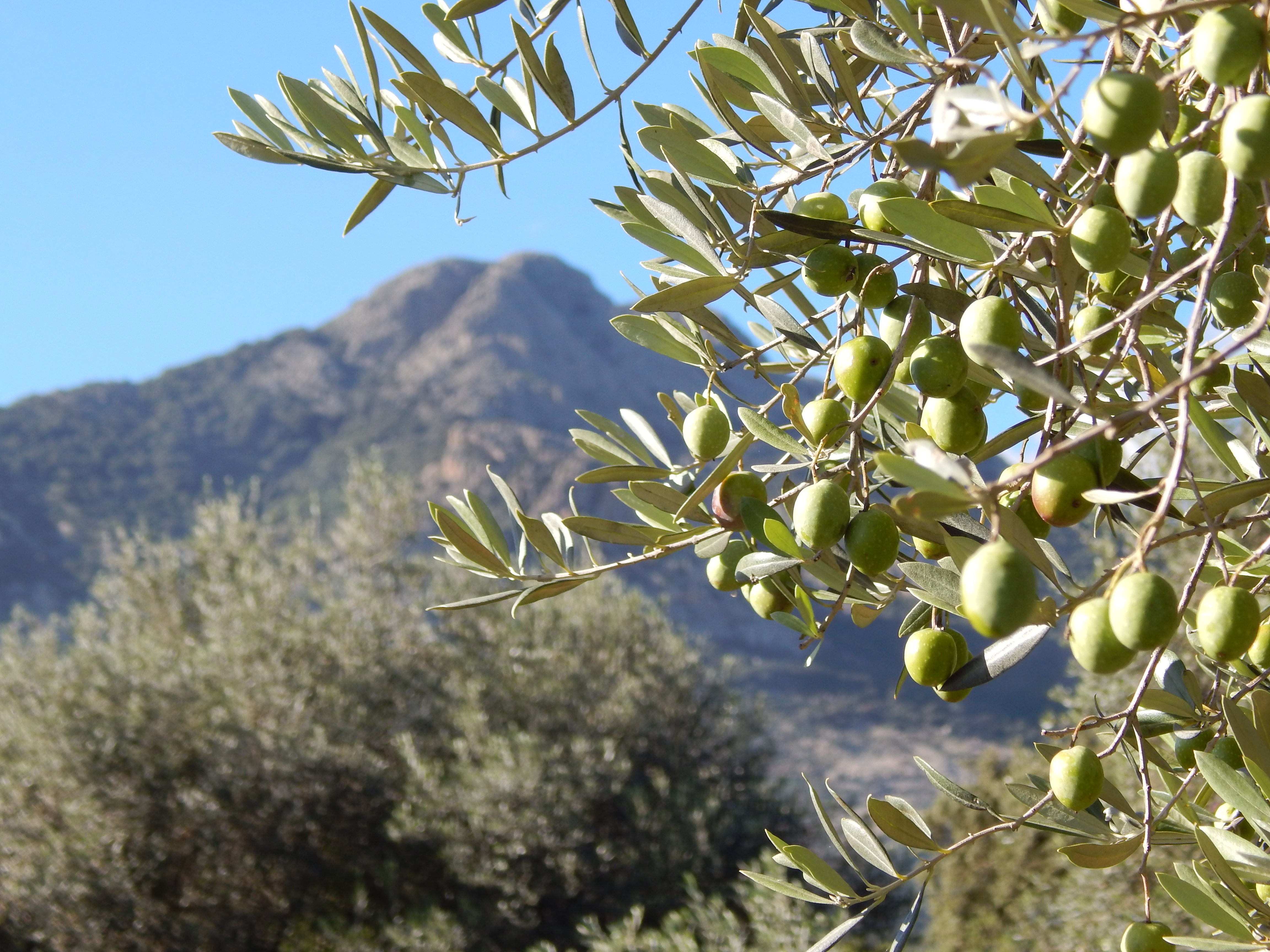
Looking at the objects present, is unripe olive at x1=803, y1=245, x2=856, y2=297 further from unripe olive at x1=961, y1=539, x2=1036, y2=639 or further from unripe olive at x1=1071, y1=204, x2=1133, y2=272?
unripe olive at x1=961, y1=539, x2=1036, y2=639

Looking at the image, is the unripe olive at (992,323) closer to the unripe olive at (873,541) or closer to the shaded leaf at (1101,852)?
the unripe olive at (873,541)

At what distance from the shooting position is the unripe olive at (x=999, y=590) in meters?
0.48

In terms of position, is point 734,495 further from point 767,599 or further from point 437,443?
point 437,443

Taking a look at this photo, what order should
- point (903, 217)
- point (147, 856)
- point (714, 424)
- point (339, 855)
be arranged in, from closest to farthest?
point (903, 217) < point (714, 424) < point (147, 856) < point (339, 855)

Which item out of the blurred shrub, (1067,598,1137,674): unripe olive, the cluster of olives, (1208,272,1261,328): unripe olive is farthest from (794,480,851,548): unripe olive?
the blurred shrub

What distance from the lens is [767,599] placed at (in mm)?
1027

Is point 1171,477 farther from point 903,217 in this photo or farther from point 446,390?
point 446,390


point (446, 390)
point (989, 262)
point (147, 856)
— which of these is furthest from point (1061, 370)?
point (446, 390)

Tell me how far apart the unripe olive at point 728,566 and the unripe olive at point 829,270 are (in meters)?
0.29

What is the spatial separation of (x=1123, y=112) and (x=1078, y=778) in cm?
51

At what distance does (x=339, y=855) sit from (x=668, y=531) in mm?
9636

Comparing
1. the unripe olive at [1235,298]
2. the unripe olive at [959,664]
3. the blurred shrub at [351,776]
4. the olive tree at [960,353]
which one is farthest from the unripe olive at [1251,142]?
the blurred shrub at [351,776]

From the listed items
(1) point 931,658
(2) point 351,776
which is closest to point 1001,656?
(1) point 931,658

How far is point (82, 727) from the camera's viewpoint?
8.77 metres
